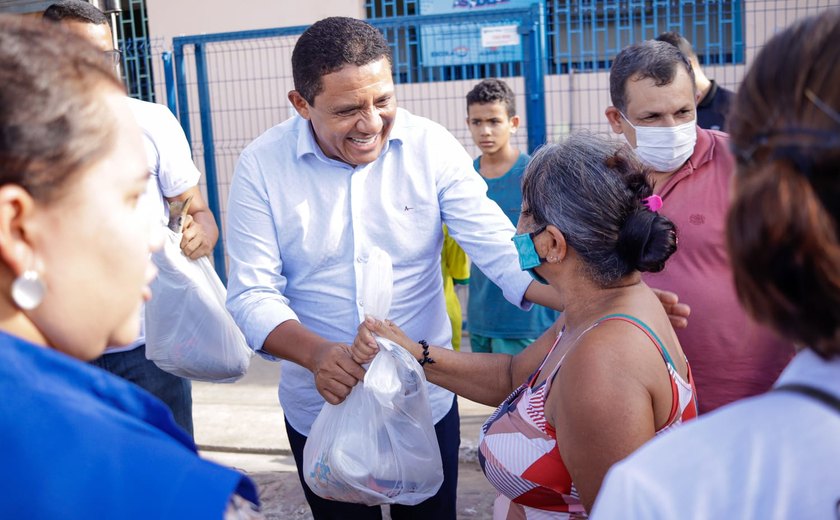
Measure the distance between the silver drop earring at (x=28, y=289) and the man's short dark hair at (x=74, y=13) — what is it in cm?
258

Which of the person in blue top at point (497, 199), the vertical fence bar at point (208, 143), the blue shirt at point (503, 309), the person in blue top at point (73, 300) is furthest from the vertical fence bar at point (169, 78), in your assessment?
the person in blue top at point (73, 300)

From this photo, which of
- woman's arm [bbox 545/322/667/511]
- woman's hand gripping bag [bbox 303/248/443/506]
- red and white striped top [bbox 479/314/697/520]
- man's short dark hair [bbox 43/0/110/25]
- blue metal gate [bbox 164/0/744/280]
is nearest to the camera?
woman's arm [bbox 545/322/667/511]

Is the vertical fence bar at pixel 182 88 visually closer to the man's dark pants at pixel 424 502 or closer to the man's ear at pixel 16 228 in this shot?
the man's dark pants at pixel 424 502

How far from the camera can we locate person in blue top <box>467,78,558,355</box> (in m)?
4.53

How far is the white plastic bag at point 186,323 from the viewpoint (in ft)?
8.96

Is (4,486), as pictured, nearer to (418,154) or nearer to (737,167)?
(737,167)

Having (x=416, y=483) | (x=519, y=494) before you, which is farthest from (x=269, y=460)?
(x=519, y=494)

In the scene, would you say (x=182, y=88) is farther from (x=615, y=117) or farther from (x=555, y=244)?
(x=555, y=244)

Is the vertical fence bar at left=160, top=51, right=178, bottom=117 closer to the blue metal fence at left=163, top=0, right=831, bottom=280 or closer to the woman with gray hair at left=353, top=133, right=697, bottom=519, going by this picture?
the blue metal fence at left=163, top=0, right=831, bottom=280

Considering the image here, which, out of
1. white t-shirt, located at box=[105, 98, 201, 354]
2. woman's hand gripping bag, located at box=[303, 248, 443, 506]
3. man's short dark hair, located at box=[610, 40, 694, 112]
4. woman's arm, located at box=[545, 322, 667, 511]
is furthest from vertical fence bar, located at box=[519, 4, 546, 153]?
woman's arm, located at box=[545, 322, 667, 511]

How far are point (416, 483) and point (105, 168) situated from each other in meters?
1.60

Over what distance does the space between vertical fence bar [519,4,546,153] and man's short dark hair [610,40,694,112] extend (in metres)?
2.63

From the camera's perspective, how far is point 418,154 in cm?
271

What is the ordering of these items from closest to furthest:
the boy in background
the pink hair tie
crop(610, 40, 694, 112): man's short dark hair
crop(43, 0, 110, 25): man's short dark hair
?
the pink hair tie < crop(610, 40, 694, 112): man's short dark hair < crop(43, 0, 110, 25): man's short dark hair < the boy in background
